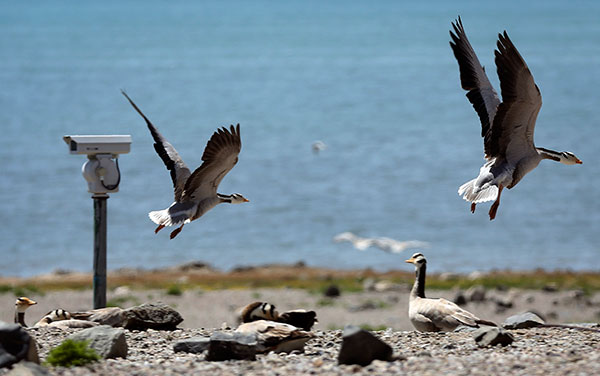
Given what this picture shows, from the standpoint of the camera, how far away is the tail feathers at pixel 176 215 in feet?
37.0

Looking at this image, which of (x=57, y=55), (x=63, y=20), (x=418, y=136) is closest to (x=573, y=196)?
(x=418, y=136)

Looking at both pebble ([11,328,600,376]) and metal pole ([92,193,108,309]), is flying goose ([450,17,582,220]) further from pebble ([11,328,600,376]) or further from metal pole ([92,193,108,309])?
metal pole ([92,193,108,309])

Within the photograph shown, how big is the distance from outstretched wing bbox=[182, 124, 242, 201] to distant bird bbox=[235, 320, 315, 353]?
254 centimetres

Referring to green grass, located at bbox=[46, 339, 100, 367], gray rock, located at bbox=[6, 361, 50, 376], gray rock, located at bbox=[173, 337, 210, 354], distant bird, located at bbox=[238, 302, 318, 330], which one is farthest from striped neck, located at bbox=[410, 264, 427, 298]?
gray rock, located at bbox=[6, 361, 50, 376]

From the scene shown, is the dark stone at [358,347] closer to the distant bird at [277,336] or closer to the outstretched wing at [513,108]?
the distant bird at [277,336]

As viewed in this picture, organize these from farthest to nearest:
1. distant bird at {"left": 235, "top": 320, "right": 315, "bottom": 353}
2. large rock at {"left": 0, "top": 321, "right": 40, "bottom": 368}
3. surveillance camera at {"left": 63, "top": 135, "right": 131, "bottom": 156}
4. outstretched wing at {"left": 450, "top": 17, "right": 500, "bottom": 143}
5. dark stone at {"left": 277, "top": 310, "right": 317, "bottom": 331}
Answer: outstretched wing at {"left": 450, "top": 17, "right": 500, "bottom": 143} → surveillance camera at {"left": 63, "top": 135, "right": 131, "bottom": 156} → dark stone at {"left": 277, "top": 310, "right": 317, "bottom": 331} → distant bird at {"left": 235, "top": 320, "right": 315, "bottom": 353} → large rock at {"left": 0, "top": 321, "right": 40, "bottom": 368}

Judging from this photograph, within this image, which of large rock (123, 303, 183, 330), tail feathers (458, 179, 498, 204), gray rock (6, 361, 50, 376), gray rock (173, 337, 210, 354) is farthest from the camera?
tail feathers (458, 179, 498, 204)

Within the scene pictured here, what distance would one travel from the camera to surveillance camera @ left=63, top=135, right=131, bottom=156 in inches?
449

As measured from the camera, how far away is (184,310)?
18656mm

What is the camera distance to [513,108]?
10.6m

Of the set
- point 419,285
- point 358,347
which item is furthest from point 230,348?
point 419,285

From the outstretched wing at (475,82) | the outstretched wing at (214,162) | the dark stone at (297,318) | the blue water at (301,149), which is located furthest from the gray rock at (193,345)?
the blue water at (301,149)

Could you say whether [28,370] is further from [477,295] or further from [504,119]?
A: [477,295]

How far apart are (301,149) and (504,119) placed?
43.1 metres
